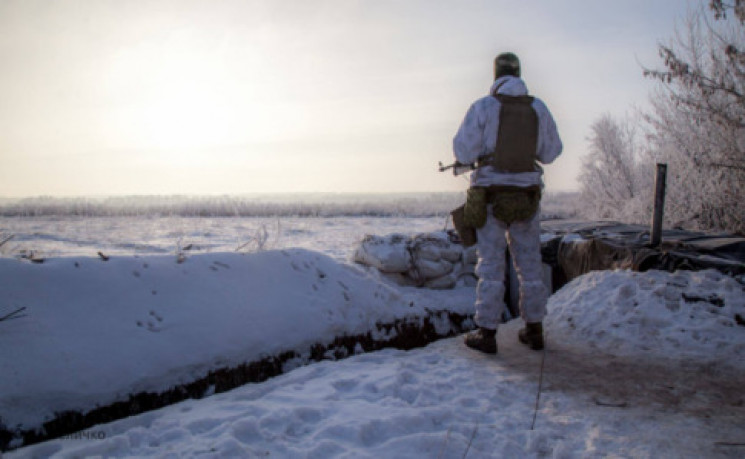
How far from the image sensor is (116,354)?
8.20 feet

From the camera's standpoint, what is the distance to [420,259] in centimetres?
573

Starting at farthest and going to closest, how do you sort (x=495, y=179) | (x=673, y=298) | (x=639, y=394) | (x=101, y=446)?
(x=673, y=298) < (x=495, y=179) < (x=639, y=394) < (x=101, y=446)

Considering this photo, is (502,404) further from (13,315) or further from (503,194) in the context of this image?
(13,315)

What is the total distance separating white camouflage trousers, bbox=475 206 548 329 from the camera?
12.5ft

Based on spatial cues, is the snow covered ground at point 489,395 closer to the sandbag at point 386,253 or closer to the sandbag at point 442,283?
the sandbag at point 386,253

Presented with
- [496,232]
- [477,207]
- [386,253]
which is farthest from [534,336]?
[386,253]

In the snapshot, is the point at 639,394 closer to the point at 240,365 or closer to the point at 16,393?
the point at 240,365

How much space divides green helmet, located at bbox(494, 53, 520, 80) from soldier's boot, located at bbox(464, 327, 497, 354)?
7.41 feet

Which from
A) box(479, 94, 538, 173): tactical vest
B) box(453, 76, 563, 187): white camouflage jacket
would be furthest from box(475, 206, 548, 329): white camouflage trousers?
box(479, 94, 538, 173): tactical vest

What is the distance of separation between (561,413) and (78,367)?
258 centimetres

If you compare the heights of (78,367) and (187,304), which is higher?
(187,304)

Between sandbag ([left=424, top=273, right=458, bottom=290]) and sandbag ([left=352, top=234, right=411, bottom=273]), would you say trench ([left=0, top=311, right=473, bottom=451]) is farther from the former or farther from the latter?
sandbag ([left=352, top=234, right=411, bottom=273])

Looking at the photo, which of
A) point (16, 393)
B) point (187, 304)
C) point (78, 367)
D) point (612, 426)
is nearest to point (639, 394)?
point (612, 426)

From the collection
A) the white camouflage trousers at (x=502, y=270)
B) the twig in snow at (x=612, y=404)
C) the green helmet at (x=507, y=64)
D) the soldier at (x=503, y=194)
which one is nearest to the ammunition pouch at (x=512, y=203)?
the soldier at (x=503, y=194)
